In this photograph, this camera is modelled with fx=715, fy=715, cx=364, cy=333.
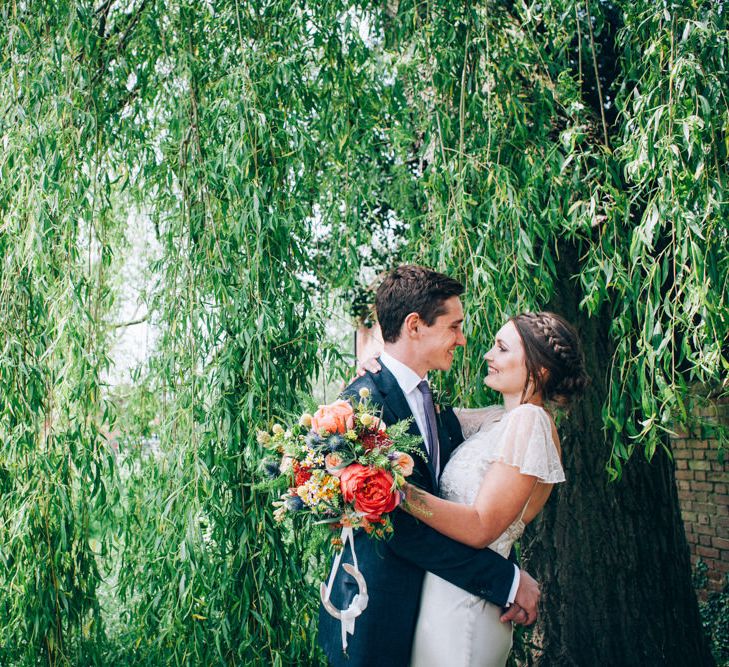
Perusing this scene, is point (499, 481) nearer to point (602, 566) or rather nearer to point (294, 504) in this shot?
point (294, 504)

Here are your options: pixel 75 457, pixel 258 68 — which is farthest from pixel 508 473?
pixel 258 68

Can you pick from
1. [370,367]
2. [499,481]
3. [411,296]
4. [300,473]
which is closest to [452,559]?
[499,481]

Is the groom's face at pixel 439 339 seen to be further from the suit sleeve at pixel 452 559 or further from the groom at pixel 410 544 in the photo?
the suit sleeve at pixel 452 559

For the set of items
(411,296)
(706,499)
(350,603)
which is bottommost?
(706,499)

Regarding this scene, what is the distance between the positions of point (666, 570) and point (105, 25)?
3481 mm

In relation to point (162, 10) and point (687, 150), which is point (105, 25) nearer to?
point (162, 10)

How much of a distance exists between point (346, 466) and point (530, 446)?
0.51m

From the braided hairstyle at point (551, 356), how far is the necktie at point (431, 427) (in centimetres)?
27

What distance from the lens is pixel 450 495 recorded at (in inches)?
76.9

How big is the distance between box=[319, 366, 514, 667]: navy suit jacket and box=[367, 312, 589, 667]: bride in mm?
35

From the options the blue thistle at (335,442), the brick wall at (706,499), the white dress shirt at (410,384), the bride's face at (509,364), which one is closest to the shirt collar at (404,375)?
the white dress shirt at (410,384)

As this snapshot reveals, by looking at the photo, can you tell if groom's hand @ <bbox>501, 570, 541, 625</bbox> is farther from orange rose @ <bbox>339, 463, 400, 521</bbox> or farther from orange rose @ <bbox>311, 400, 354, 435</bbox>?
orange rose @ <bbox>311, 400, 354, 435</bbox>

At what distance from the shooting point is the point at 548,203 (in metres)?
2.49

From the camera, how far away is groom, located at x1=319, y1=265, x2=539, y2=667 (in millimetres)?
1809
